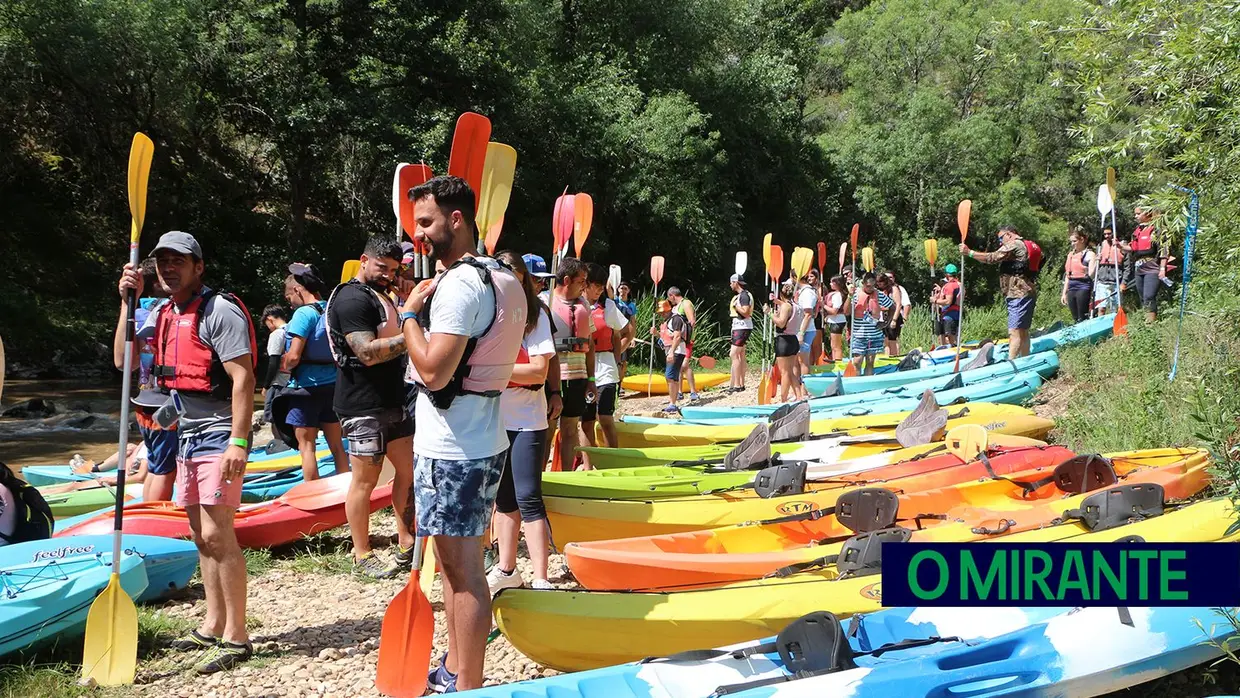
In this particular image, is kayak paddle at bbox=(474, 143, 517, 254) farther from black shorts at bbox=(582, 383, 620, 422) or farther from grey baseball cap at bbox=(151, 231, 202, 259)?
black shorts at bbox=(582, 383, 620, 422)

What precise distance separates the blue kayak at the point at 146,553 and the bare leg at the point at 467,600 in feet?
5.96

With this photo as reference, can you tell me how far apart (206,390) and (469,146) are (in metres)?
1.25

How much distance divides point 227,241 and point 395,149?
4433 mm

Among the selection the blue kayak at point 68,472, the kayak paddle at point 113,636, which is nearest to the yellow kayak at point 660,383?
the blue kayak at point 68,472

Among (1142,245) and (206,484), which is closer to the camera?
(206,484)

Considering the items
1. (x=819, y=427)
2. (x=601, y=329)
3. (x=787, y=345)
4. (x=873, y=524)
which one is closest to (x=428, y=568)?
(x=873, y=524)

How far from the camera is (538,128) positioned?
18.3 meters

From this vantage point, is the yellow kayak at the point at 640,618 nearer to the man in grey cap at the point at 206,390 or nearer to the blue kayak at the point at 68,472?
the man in grey cap at the point at 206,390

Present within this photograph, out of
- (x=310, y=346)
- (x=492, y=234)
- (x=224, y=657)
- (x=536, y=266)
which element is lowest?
(x=224, y=657)

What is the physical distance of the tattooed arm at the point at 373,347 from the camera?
3898 mm

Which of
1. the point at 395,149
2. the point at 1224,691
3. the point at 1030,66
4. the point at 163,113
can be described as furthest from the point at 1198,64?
the point at 1030,66

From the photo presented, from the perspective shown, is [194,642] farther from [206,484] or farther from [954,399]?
[954,399]

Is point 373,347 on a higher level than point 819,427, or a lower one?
higher

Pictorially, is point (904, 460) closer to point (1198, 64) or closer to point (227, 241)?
point (1198, 64)
